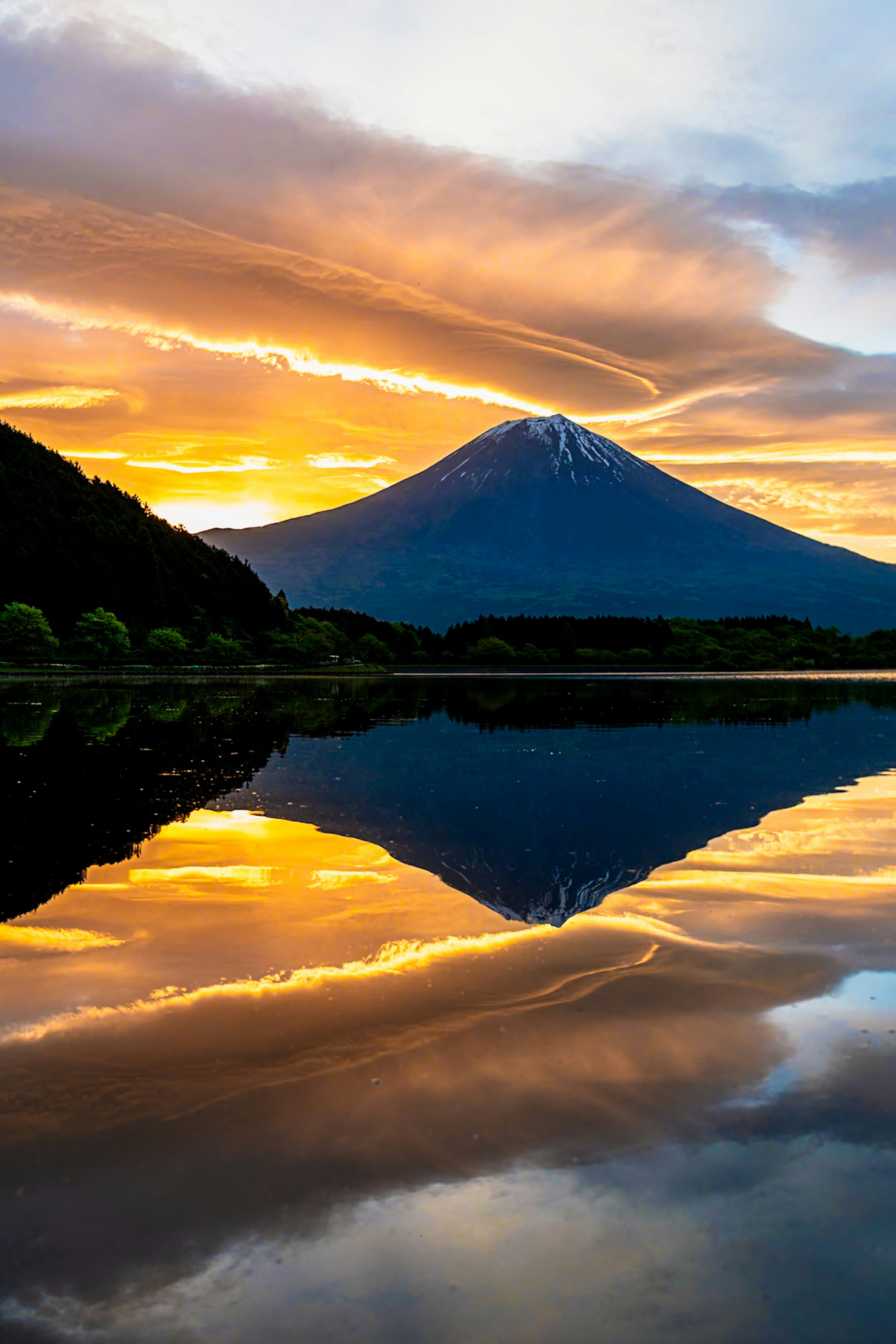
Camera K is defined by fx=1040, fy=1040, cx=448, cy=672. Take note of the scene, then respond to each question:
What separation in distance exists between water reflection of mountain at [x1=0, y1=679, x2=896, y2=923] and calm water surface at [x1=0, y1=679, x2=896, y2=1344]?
222 mm

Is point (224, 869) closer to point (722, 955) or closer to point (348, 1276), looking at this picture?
point (722, 955)

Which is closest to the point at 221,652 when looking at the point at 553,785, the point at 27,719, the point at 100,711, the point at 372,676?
the point at 372,676

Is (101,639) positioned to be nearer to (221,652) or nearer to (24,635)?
(24,635)

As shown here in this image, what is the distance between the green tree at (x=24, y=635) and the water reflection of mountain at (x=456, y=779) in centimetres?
9624

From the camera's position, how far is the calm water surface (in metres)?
5.83

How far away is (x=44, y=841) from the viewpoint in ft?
58.5

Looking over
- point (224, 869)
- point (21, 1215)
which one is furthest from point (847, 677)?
point (21, 1215)

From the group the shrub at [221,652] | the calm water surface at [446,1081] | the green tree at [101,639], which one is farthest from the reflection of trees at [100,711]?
the shrub at [221,652]

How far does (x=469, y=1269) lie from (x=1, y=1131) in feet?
11.8

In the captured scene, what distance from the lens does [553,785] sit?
26.2 m

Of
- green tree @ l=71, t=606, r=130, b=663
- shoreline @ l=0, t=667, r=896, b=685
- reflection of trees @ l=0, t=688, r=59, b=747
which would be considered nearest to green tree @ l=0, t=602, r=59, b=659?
green tree @ l=71, t=606, r=130, b=663

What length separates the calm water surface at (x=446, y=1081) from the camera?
19.1 feet

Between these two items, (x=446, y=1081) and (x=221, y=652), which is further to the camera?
(x=221, y=652)

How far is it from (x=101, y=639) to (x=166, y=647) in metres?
13.0
